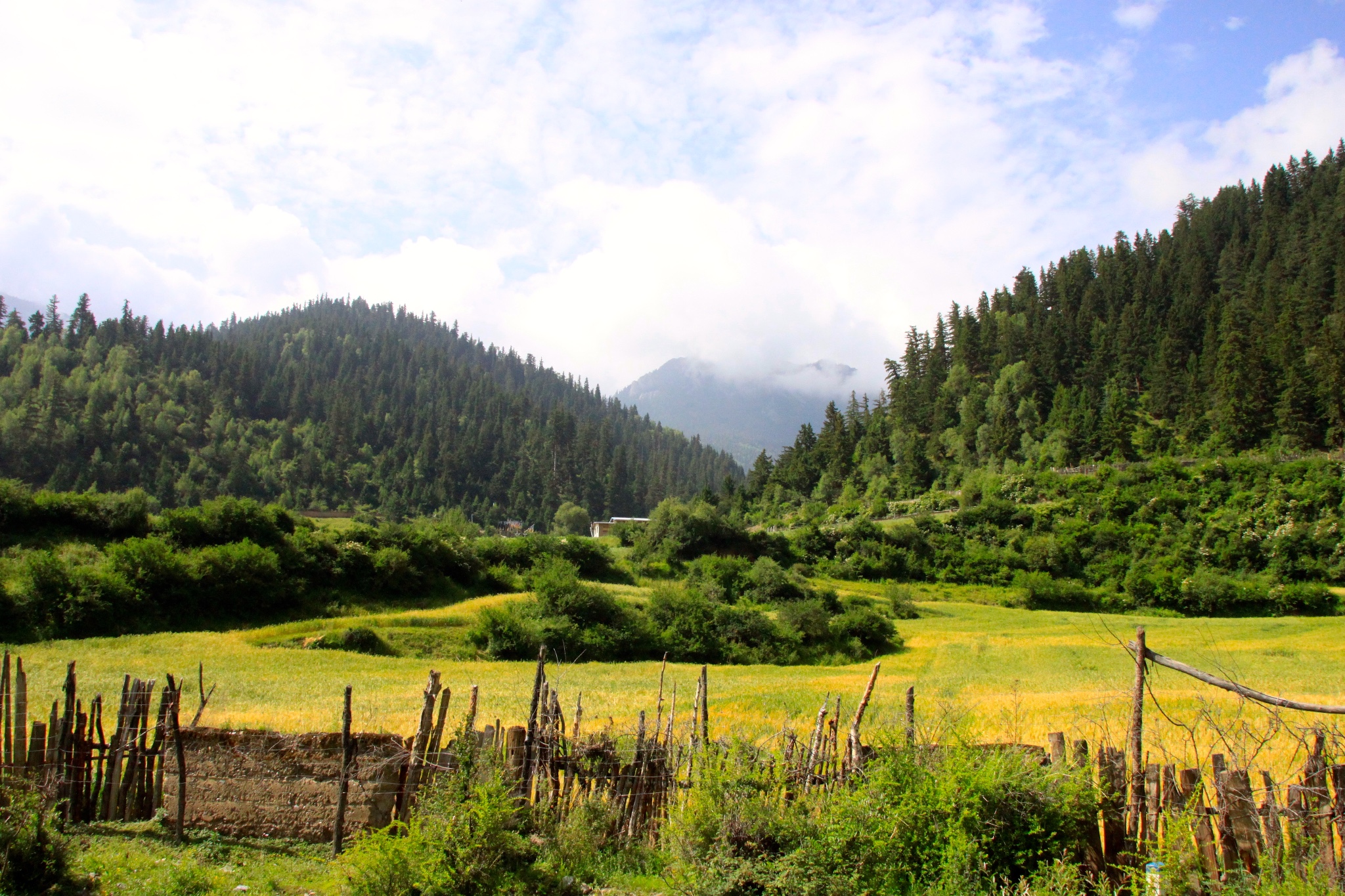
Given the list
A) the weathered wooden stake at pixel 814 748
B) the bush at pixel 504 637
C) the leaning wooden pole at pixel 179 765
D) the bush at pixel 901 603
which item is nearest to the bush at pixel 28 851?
the leaning wooden pole at pixel 179 765

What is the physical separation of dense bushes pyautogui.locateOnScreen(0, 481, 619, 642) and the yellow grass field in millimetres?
3587

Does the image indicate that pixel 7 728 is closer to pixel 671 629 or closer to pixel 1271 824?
pixel 1271 824

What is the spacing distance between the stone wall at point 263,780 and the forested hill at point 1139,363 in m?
94.5

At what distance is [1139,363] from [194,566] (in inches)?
4787

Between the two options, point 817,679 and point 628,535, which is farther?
point 628,535

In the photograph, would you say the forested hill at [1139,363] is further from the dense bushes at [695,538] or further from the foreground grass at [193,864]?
the foreground grass at [193,864]

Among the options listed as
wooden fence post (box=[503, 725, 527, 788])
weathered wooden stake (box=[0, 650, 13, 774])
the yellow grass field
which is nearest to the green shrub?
the yellow grass field

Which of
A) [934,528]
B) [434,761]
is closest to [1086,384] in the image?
[934,528]

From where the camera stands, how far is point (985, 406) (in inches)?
4530

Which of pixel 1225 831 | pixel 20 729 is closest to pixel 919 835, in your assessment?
pixel 1225 831

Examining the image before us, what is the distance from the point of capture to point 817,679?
3503 centimetres

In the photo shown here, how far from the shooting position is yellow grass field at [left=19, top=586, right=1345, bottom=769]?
56.0ft

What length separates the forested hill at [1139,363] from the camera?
275 ft

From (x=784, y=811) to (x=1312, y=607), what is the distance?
69.5 meters
